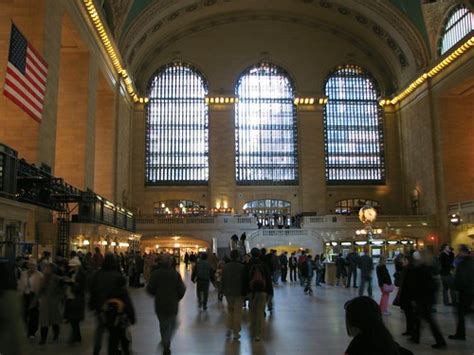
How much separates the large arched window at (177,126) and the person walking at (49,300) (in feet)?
108

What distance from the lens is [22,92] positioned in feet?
47.3

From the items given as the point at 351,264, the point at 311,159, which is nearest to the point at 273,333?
the point at 351,264

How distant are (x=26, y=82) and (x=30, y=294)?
8.40 metres

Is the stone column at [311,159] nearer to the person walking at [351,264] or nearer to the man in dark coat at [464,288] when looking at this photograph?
the person walking at [351,264]

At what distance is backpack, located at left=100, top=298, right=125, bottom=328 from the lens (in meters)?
5.51

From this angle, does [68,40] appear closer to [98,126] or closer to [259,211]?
[98,126]

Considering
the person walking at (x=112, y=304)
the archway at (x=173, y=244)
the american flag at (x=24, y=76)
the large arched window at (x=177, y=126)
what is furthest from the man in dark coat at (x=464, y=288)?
the large arched window at (x=177, y=126)

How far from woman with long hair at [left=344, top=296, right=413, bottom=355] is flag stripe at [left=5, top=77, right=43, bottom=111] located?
13004mm

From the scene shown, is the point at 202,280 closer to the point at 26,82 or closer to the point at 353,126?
the point at 26,82

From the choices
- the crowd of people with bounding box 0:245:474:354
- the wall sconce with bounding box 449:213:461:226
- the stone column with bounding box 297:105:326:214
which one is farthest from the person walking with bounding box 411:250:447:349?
the stone column with bounding box 297:105:326:214

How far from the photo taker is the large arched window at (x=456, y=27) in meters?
30.5

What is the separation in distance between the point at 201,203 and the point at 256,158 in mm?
5470

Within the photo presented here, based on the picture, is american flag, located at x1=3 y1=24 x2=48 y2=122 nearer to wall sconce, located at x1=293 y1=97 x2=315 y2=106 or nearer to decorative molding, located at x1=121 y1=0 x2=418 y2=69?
decorative molding, located at x1=121 y1=0 x2=418 y2=69

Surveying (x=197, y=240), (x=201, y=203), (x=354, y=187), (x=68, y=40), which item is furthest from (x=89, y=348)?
(x=354, y=187)
